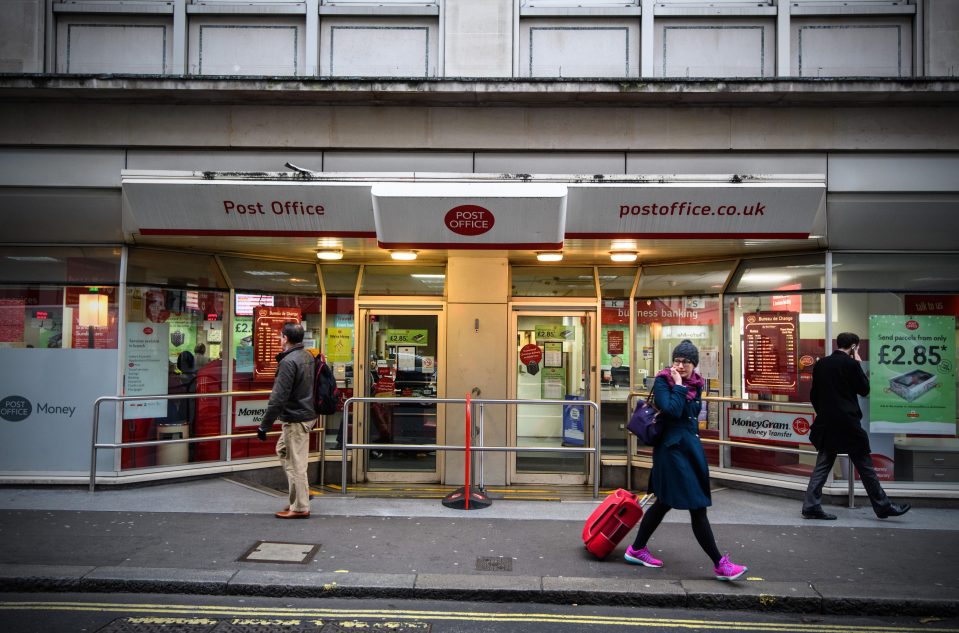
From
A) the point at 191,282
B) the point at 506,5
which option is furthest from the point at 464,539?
the point at 506,5

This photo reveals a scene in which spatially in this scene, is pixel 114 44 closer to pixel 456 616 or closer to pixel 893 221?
pixel 456 616

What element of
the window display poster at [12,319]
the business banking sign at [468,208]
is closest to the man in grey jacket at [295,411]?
the business banking sign at [468,208]

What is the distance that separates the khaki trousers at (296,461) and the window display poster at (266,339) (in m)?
2.99

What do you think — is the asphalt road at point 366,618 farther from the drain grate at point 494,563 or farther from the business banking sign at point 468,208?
the business banking sign at point 468,208

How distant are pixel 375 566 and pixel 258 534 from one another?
1.46 meters

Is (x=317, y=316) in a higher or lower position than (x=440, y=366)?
higher

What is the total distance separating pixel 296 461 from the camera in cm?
707

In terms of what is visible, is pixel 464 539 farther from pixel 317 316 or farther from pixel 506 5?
pixel 506 5

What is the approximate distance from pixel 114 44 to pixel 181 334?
3668 millimetres

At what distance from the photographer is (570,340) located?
10.2 m

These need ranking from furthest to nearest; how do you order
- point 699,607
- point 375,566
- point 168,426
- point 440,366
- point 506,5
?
point 440,366 → point 168,426 → point 506,5 → point 375,566 → point 699,607

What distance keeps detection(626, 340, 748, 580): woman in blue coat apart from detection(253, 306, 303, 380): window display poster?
20.8ft

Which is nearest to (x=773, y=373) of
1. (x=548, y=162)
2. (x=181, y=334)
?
(x=548, y=162)

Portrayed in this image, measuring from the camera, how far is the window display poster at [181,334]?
29.6ft
